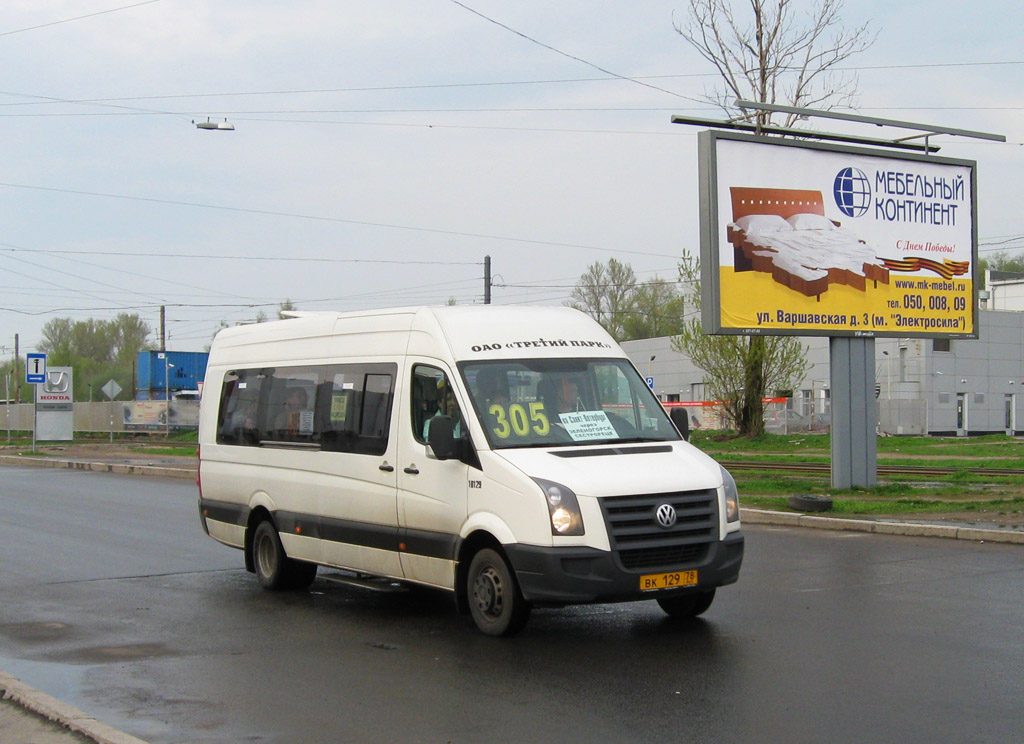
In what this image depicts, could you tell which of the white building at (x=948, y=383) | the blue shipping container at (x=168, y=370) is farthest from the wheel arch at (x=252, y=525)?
the blue shipping container at (x=168, y=370)

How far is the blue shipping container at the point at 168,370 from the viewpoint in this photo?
62.6m

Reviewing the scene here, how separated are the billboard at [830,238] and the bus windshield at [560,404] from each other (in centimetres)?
950

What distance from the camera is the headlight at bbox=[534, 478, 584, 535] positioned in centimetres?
780

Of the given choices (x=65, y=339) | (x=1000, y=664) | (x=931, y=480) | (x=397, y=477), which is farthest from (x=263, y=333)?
(x=65, y=339)

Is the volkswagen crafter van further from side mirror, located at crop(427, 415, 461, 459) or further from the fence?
the fence

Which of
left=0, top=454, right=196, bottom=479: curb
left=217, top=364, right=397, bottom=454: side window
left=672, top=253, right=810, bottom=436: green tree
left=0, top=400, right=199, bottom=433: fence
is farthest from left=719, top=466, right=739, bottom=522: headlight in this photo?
left=0, top=400, right=199, bottom=433: fence

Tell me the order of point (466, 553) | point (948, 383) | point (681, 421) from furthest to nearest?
point (948, 383) → point (681, 421) → point (466, 553)

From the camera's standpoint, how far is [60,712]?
6.33 meters

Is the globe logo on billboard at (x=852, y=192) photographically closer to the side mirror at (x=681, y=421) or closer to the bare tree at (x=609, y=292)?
the side mirror at (x=681, y=421)

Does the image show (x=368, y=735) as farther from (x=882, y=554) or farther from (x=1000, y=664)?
(x=882, y=554)

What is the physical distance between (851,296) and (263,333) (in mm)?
11343

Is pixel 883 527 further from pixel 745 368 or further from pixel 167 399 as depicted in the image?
pixel 167 399

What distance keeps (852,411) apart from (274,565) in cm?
1190

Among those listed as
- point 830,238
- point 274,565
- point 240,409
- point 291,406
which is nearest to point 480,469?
point 291,406
